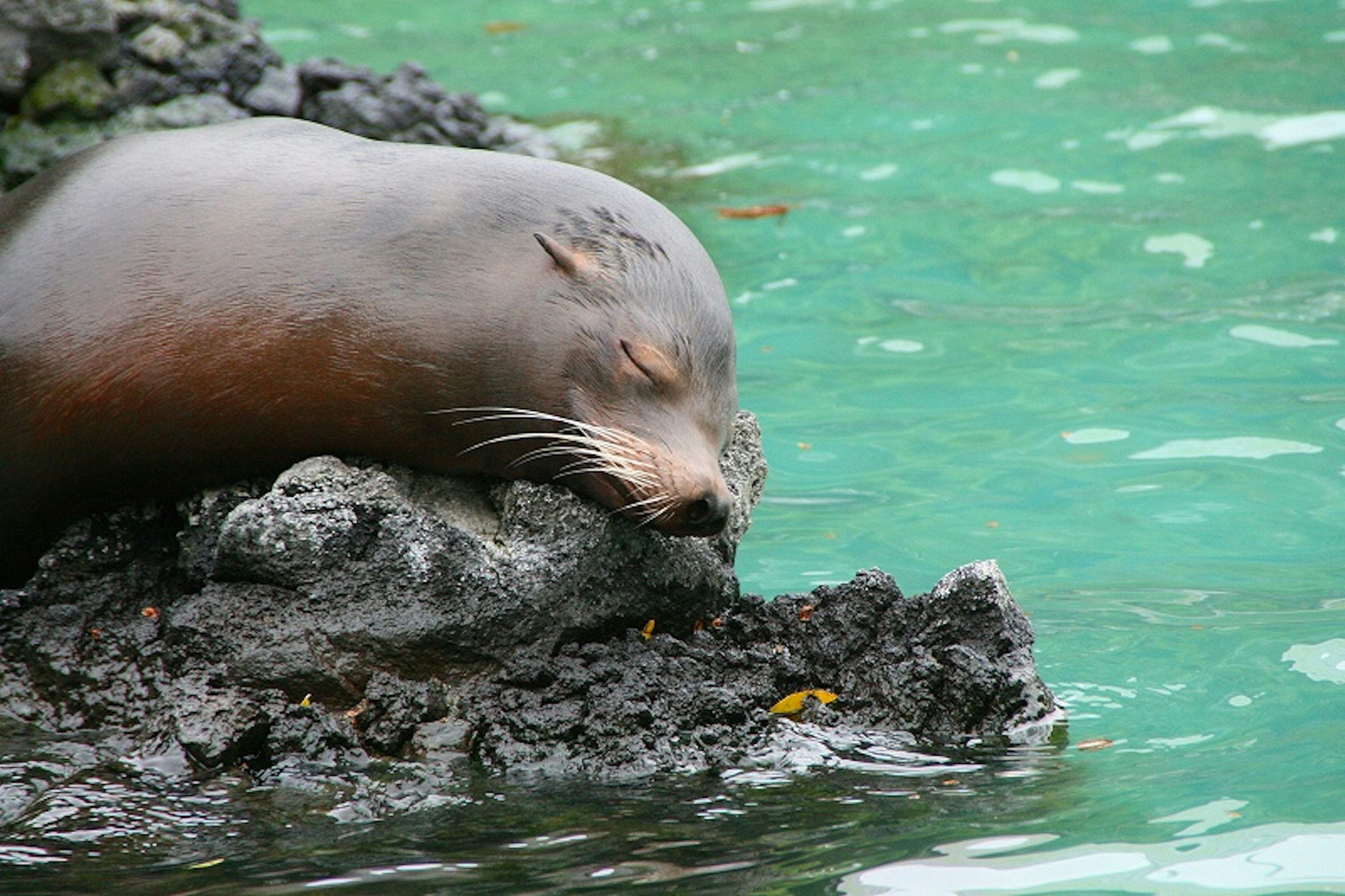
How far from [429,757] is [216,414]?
1.10 meters

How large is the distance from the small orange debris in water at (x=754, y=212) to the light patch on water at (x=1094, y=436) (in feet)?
9.44

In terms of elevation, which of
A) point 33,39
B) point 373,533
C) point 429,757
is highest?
point 33,39

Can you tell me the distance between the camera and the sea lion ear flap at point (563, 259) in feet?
16.5

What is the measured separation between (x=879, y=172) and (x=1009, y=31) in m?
2.77

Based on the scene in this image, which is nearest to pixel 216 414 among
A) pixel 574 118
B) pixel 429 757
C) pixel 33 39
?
A: pixel 429 757

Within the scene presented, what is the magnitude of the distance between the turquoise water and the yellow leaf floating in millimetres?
332

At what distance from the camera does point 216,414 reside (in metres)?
4.99

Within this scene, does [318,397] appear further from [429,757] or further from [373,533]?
[429,757]

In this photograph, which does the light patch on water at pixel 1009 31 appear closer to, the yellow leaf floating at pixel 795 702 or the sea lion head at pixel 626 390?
the sea lion head at pixel 626 390

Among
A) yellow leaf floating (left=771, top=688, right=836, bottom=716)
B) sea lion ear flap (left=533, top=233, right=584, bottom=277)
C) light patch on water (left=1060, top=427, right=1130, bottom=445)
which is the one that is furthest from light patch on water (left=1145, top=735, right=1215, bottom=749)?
light patch on water (left=1060, top=427, right=1130, bottom=445)

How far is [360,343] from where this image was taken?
500 cm

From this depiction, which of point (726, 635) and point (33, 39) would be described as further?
point (33, 39)

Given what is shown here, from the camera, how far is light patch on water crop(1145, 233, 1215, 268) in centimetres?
937

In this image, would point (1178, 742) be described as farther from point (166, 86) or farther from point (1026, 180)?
point (166, 86)
